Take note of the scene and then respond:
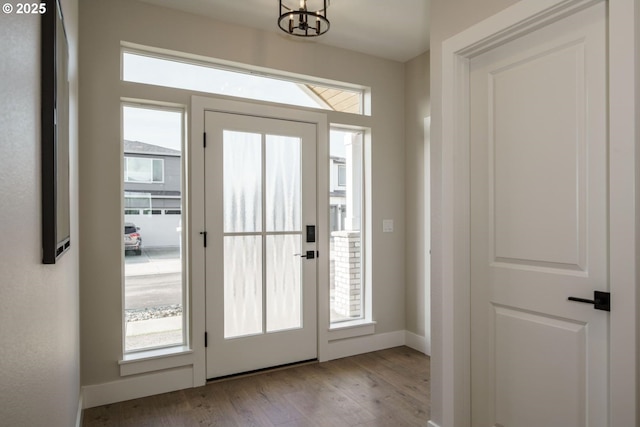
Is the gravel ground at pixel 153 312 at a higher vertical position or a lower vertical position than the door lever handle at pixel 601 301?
lower

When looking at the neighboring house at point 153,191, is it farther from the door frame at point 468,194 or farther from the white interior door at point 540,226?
the white interior door at point 540,226

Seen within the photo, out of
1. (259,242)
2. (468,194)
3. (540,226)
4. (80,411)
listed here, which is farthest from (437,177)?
(80,411)

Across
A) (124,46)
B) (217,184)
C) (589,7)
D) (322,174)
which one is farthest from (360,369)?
(124,46)

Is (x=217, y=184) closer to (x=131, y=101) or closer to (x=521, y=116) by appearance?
(x=131, y=101)

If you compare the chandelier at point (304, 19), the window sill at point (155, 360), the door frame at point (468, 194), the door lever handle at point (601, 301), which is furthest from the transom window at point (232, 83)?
the door lever handle at point (601, 301)

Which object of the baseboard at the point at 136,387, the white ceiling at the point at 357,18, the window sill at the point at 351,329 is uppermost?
the white ceiling at the point at 357,18

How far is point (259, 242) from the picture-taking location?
3195mm

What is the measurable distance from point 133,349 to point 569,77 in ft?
10.3

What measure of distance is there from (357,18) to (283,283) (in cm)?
226

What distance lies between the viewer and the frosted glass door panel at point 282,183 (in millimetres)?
3244

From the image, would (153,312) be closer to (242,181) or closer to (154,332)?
(154,332)

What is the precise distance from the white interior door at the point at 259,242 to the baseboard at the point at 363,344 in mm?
212

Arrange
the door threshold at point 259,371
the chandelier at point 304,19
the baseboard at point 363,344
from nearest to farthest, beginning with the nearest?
the chandelier at point 304,19, the door threshold at point 259,371, the baseboard at point 363,344

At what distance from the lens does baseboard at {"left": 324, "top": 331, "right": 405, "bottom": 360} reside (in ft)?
11.4
